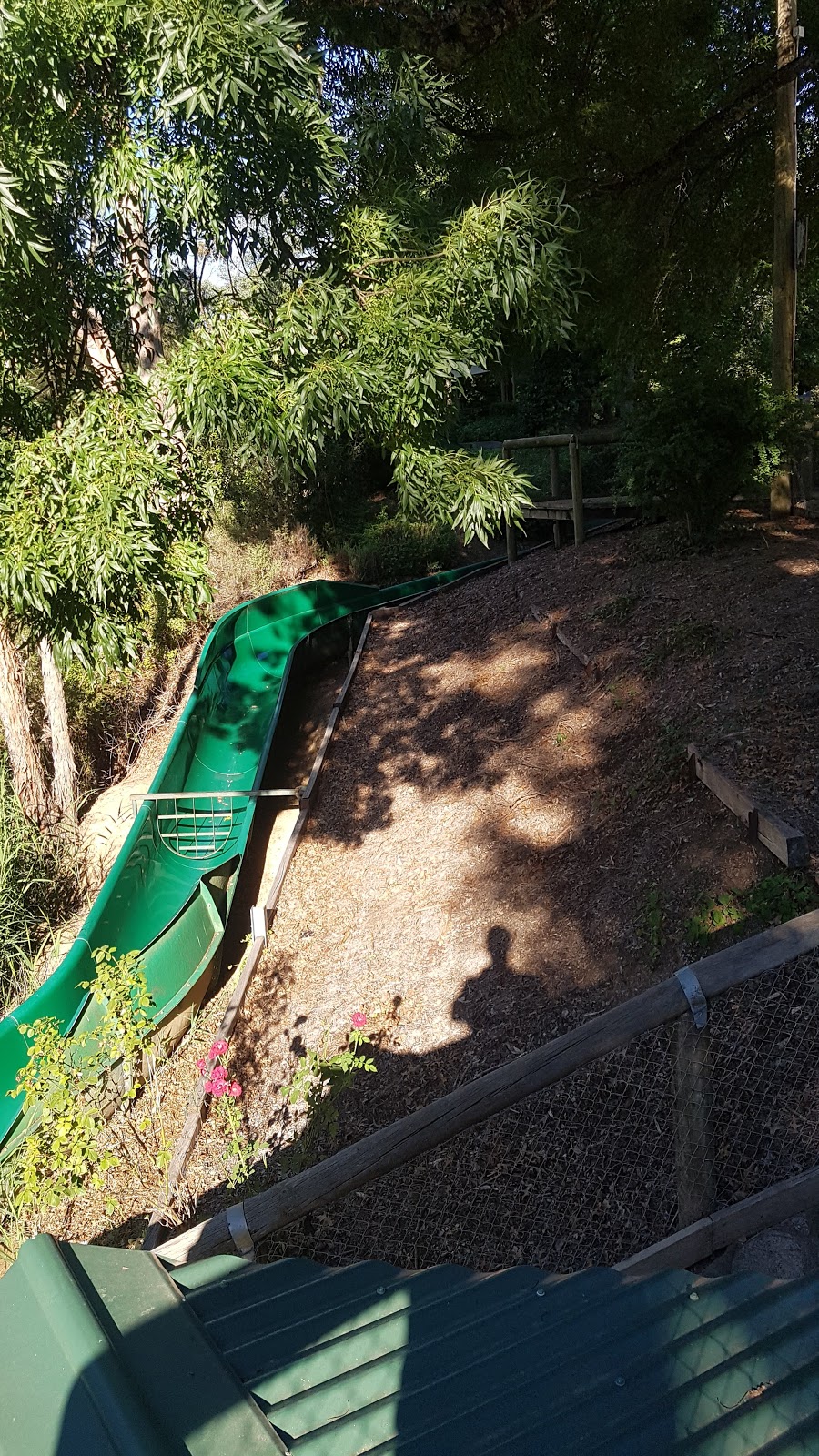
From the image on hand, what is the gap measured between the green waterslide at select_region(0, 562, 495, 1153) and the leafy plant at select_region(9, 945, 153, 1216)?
1.51 ft

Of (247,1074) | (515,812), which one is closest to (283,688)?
(515,812)

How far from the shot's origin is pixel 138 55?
394 centimetres

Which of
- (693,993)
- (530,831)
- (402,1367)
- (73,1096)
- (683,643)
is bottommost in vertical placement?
(530,831)

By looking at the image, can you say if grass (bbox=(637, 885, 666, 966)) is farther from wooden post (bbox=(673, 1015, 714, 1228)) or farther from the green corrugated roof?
the green corrugated roof

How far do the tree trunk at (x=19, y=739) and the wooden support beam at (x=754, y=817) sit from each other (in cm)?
547

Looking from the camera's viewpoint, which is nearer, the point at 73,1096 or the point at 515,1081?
the point at 515,1081

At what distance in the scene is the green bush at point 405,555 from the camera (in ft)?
45.2

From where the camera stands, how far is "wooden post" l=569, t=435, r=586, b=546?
415 inches

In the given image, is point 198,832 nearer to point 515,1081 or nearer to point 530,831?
point 530,831

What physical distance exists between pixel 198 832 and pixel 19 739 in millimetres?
1714

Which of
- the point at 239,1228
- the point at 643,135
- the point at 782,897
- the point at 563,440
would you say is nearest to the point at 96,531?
the point at 239,1228

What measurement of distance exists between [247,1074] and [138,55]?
498cm

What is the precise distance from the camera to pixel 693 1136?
285 cm

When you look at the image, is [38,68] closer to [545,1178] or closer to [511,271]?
[511,271]
